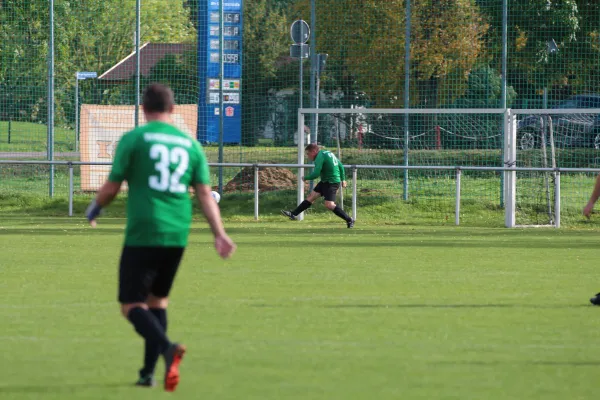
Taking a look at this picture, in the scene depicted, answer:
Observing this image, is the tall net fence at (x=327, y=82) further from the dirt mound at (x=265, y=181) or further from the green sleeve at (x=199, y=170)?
the green sleeve at (x=199, y=170)

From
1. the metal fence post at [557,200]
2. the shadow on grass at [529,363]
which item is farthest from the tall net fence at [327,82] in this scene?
the shadow on grass at [529,363]

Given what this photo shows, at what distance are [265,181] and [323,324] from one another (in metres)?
18.9

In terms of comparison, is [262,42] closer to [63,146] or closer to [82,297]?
[63,146]

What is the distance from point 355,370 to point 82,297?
450cm

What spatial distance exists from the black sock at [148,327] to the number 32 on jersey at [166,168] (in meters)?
0.73

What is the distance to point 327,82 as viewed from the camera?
27.4m

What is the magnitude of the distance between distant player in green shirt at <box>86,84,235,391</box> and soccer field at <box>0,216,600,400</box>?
42 centimetres

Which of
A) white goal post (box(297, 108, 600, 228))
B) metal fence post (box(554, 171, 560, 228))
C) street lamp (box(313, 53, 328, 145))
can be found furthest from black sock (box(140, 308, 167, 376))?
street lamp (box(313, 53, 328, 145))

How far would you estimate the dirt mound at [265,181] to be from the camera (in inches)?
1091

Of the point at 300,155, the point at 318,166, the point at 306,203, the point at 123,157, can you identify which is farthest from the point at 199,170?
the point at 300,155

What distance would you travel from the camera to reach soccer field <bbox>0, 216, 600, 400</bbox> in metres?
6.92

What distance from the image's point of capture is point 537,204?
24.0 meters

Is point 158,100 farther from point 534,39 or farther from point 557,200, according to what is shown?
point 534,39

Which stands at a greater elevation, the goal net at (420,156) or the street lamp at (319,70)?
the street lamp at (319,70)
